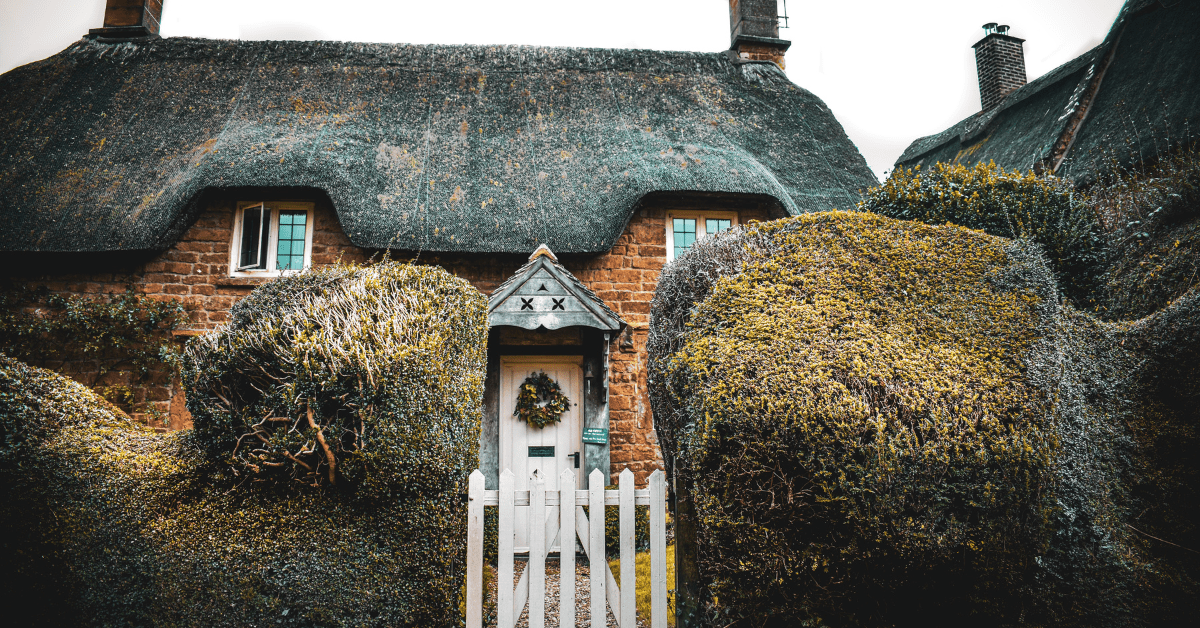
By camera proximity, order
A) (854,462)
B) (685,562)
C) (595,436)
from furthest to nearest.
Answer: (595,436), (685,562), (854,462)

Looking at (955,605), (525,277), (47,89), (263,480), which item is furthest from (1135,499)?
(47,89)

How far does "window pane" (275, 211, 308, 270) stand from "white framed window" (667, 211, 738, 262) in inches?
183

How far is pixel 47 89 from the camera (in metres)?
8.77

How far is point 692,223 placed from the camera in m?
8.03

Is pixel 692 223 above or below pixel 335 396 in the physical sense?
above

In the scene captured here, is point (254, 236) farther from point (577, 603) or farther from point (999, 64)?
point (999, 64)

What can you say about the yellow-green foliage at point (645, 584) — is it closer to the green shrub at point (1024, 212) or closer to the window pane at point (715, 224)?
the green shrub at point (1024, 212)

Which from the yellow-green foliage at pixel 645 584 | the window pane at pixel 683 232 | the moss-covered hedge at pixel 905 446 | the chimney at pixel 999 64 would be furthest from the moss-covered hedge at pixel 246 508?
the chimney at pixel 999 64

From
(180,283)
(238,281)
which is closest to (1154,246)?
(238,281)

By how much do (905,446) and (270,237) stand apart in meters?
7.58

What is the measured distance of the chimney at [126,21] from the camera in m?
9.83

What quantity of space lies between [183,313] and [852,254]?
7.36 meters

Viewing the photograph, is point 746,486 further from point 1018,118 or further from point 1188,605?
point 1018,118

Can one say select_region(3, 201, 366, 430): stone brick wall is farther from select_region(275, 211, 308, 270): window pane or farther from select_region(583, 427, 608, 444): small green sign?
select_region(583, 427, 608, 444): small green sign
